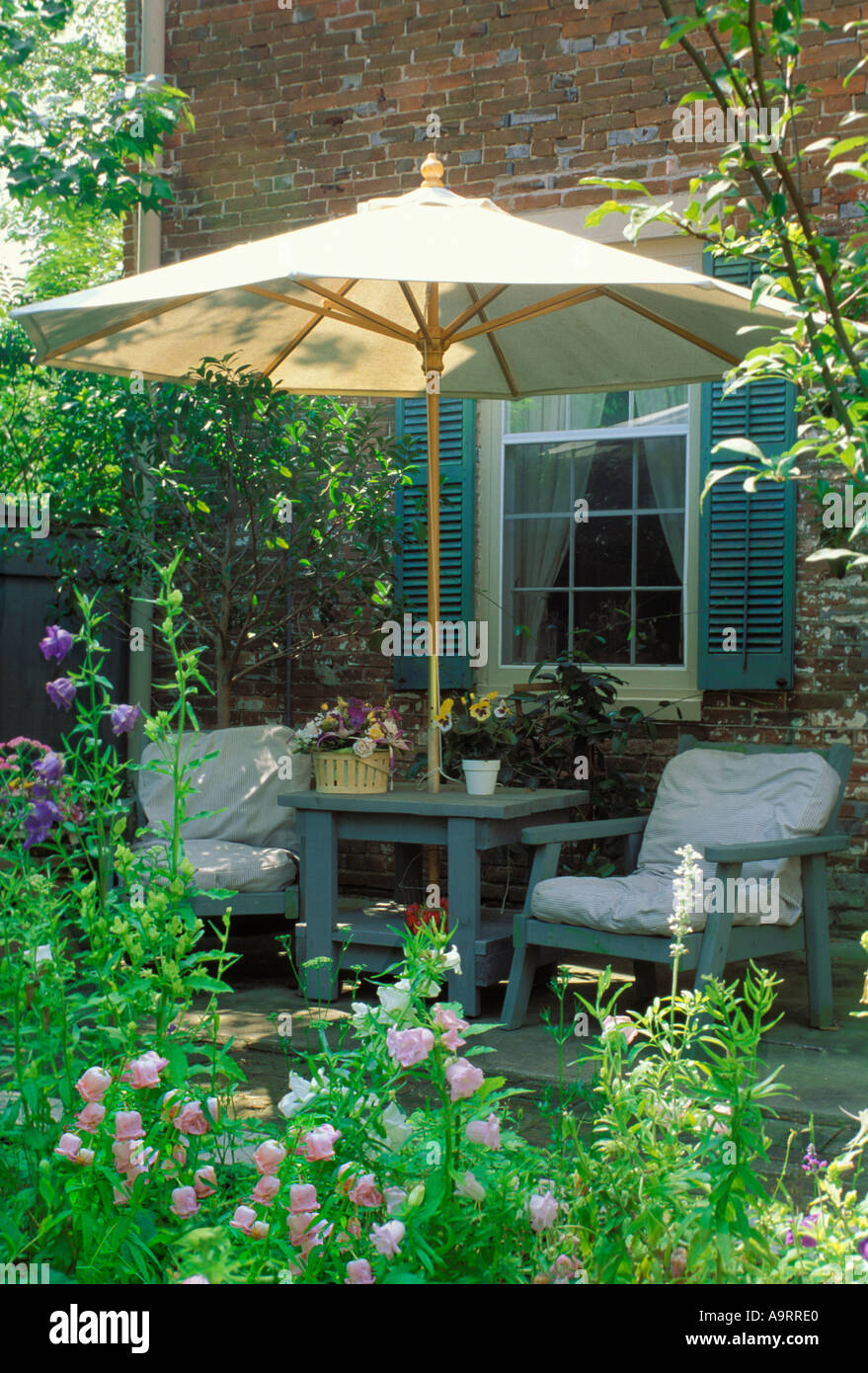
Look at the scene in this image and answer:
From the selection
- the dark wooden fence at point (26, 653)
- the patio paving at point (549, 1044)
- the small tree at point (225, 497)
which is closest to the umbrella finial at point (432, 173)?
the small tree at point (225, 497)

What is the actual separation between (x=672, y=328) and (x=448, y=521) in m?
1.95

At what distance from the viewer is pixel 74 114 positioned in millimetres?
6184

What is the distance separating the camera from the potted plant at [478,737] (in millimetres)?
4371

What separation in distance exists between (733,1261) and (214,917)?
3.61 meters

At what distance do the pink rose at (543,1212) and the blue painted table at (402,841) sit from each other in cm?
244

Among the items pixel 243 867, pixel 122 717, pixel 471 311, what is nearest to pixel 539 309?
pixel 471 311

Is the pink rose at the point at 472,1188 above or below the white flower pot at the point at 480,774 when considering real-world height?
below

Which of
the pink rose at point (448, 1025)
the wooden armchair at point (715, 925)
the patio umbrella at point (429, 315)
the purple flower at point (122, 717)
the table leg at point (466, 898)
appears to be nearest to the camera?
the pink rose at point (448, 1025)

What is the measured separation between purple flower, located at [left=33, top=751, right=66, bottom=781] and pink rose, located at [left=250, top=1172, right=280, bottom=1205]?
83 centimetres

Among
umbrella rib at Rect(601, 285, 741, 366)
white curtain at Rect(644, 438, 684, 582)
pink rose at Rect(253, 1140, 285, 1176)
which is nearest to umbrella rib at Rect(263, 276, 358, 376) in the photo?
umbrella rib at Rect(601, 285, 741, 366)

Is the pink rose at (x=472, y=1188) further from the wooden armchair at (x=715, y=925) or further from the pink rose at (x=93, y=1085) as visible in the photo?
the wooden armchair at (x=715, y=925)

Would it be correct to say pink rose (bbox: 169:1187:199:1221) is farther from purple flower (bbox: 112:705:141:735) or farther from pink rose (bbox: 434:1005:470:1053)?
purple flower (bbox: 112:705:141:735)
